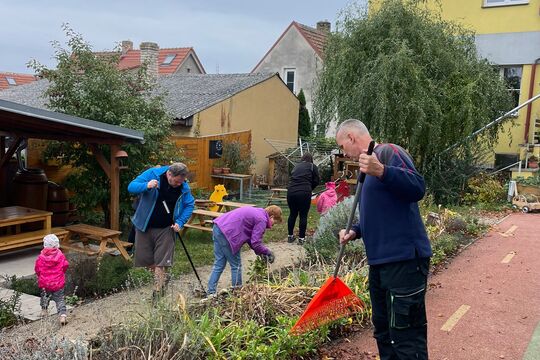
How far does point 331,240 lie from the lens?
717cm

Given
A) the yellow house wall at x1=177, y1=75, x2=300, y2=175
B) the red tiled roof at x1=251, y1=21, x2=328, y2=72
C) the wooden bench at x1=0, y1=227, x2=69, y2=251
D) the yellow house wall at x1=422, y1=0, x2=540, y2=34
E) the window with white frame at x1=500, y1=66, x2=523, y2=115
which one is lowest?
the wooden bench at x1=0, y1=227, x2=69, y2=251

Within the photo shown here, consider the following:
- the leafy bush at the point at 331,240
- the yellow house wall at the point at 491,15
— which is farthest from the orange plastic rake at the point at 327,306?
the yellow house wall at the point at 491,15

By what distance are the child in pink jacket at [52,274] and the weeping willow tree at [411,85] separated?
8711mm

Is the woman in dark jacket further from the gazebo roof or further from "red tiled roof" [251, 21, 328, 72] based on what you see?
"red tiled roof" [251, 21, 328, 72]

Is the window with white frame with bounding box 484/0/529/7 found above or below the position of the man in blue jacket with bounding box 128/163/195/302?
above

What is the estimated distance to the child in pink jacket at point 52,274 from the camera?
17.8ft

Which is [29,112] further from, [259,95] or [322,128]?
[259,95]

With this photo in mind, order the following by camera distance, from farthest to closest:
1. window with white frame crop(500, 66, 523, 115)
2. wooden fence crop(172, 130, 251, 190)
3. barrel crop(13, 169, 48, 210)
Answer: window with white frame crop(500, 66, 523, 115) → wooden fence crop(172, 130, 251, 190) → barrel crop(13, 169, 48, 210)

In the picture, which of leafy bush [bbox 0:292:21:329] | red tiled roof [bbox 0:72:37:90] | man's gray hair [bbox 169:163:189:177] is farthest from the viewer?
red tiled roof [bbox 0:72:37:90]

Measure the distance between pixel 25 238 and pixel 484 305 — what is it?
6.48 m

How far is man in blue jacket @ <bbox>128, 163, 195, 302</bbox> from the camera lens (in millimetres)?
5789

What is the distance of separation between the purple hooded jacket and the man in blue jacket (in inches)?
20.0

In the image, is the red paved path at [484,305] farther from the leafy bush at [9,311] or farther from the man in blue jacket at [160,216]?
the leafy bush at [9,311]

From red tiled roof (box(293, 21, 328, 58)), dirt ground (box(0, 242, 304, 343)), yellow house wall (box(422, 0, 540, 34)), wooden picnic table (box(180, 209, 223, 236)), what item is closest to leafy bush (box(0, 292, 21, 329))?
dirt ground (box(0, 242, 304, 343))
